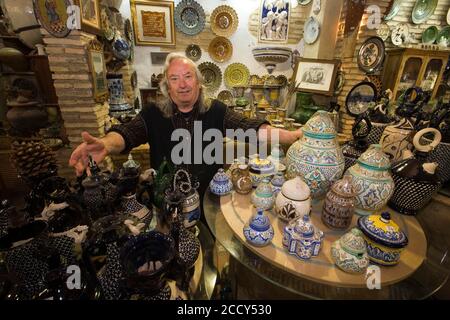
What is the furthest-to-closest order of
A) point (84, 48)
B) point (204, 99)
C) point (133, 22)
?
point (133, 22) < point (84, 48) < point (204, 99)

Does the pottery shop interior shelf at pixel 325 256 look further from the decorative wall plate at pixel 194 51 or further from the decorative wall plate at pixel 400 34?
the decorative wall plate at pixel 400 34

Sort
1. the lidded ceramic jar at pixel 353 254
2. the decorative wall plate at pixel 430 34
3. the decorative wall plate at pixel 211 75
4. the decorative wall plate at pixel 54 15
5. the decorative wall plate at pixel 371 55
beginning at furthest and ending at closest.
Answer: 1. the decorative wall plate at pixel 430 34
2. the decorative wall plate at pixel 211 75
3. the decorative wall plate at pixel 371 55
4. the decorative wall plate at pixel 54 15
5. the lidded ceramic jar at pixel 353 254

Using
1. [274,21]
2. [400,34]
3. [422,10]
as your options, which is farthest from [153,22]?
[422,10]

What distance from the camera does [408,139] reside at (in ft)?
3.52

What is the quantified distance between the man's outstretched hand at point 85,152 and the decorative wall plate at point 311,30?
335cm

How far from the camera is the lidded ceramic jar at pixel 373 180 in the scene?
2.80 ft

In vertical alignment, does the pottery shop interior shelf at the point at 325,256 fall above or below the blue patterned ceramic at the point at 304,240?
below

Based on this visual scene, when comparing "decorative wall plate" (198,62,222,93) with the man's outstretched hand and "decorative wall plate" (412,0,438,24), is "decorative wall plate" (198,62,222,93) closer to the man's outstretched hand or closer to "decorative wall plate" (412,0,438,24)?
the man's outstretched hand

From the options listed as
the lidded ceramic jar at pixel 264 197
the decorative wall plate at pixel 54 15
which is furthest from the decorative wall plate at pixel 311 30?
the lidded ceramic jar at pixel 264 197

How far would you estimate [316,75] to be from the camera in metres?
2.97

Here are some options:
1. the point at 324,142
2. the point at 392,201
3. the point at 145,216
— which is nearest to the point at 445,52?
the point at 392,201

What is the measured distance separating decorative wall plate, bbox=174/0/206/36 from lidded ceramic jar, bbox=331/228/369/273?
3.44m
